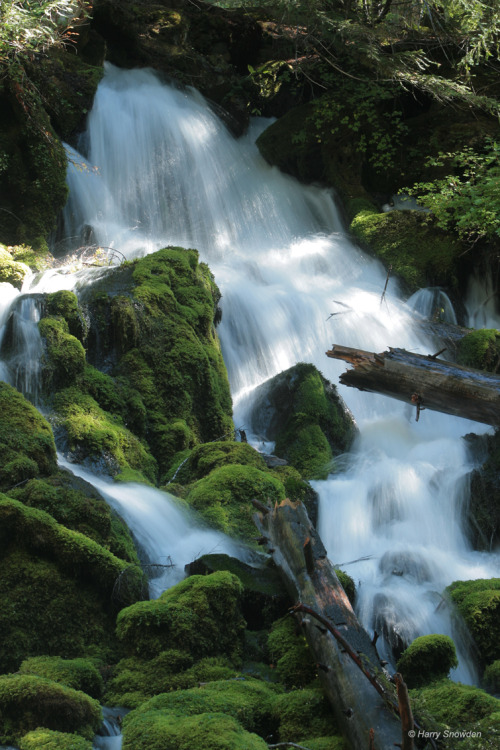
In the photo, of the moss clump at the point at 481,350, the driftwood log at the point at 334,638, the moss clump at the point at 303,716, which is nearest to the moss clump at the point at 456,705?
the driftwood log at the point at 334,638

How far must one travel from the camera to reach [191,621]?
4148 millimetres

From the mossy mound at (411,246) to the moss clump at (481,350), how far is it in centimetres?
291

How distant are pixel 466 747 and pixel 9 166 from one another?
11758mm

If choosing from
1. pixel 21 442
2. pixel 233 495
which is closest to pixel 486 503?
pixel 233 495

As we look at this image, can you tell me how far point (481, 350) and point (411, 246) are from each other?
4.21 metres

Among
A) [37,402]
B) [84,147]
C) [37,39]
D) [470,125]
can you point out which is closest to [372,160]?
[470,125]

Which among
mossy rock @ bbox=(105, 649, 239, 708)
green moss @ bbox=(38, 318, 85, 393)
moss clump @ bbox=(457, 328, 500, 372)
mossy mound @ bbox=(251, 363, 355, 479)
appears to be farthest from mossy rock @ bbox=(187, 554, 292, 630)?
moss clump @ bbox=(457, 328, 500, 372)

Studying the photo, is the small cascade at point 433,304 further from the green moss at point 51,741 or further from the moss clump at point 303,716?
the green moss at point 51,741

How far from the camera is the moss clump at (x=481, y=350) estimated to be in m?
10.1

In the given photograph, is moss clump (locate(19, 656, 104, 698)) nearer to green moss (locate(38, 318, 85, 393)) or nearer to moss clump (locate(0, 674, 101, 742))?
moss clump (locate(0, 674, 101, 742))

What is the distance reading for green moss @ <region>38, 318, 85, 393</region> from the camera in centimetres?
730

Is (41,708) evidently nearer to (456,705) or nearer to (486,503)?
(456,705)

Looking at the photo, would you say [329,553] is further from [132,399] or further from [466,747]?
[466,747]

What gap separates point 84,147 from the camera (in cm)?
1438
